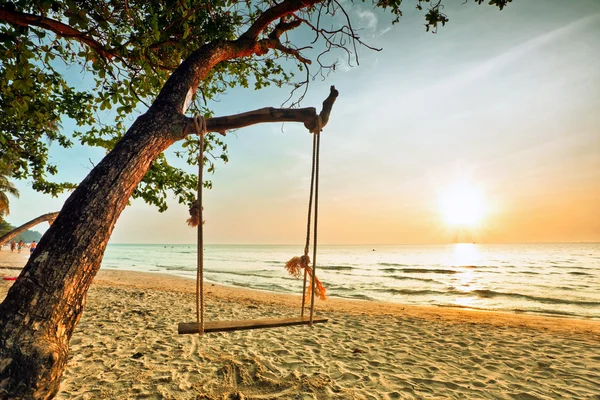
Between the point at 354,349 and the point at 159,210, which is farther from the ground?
the point at 159,210

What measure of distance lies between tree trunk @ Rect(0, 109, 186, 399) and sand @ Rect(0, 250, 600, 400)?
1748 millimetres

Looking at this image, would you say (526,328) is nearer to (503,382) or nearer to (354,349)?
(503,382)

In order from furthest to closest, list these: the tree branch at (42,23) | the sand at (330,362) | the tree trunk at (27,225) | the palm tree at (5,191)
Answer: the palm tree at (5,191), the tree trunk at (27,225), the sand at (330,362), the tree branch at (42,23)

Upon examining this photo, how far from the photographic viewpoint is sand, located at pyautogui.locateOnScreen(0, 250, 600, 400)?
3646 millimetres

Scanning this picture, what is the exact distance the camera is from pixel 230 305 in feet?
32.0

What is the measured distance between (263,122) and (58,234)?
5.98ft

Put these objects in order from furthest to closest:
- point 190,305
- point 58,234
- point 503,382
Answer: point 190,305, point 503,382, point 58,234

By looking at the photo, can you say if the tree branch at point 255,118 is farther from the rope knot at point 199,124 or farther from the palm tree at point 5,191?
the palm tree at point 5,191

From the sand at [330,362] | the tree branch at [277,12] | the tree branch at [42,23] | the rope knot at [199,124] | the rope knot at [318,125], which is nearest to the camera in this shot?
the tree branch at [42,23]

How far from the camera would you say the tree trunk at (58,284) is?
1.92 meters

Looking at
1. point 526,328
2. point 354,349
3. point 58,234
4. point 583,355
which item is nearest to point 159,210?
point 58,234

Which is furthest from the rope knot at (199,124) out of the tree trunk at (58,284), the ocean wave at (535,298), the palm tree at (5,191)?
the palm tree at (5,191)

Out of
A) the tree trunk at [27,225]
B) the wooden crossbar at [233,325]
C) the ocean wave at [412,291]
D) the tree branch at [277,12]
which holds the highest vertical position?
the tree branch at [277,12]

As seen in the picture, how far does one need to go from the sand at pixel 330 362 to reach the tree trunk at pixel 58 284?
1748 millimetres
